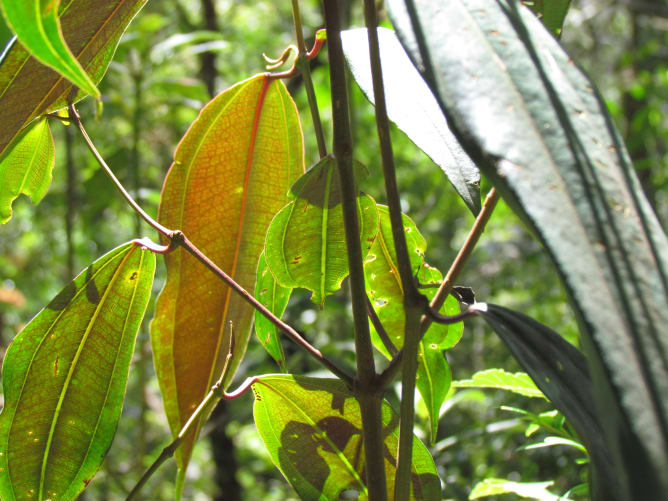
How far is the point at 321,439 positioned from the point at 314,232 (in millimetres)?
134

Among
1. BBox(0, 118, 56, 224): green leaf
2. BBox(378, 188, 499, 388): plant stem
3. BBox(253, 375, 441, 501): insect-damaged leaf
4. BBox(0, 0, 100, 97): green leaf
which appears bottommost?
BBox(253, 375, 441, 501): insect-damaged leaf

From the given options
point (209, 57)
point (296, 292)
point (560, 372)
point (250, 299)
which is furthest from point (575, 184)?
point (209, 57)

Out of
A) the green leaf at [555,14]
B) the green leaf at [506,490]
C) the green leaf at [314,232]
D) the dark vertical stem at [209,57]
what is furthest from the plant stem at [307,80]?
the dark vertical stem at [209,57]

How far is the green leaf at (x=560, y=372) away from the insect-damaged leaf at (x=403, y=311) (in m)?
0.10

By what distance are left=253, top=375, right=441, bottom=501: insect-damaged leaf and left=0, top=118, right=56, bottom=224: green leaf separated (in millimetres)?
219

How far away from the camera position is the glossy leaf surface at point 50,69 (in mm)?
349

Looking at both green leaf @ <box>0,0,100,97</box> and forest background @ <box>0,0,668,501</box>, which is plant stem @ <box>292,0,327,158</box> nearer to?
green leaf @ <box>0,0,100,97</box>

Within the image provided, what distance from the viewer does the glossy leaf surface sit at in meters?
0.35

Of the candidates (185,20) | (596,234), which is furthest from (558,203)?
(185,20)

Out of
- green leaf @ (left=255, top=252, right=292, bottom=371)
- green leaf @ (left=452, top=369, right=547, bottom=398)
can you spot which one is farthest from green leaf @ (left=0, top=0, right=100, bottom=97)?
green leaf @ (left=452, top=369, right=547, bottom=398)

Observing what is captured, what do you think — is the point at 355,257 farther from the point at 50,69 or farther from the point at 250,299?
the point at 50,69

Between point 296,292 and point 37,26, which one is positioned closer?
point 37,26

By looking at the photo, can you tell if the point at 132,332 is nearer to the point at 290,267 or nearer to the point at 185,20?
the point at 290,267

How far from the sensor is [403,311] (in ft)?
1.37
